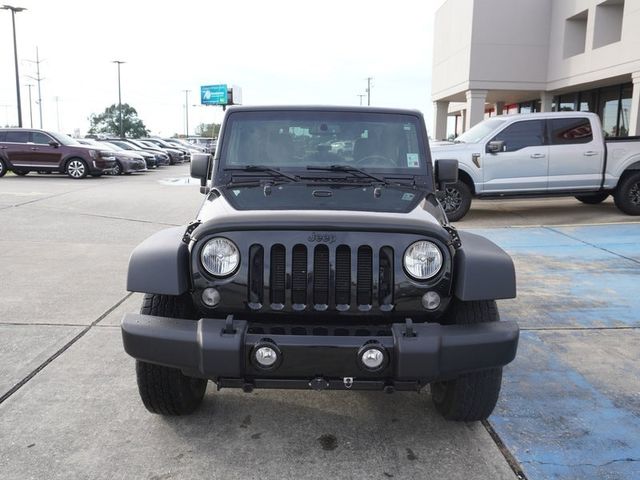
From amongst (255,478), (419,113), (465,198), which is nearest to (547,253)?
(465,198)

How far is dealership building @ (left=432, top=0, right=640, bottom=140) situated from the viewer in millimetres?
20250

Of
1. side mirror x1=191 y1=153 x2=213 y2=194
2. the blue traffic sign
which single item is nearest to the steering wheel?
side mirror x1=191 y1=153 x2=213 y2=194

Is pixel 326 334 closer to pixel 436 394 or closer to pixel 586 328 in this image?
pixel 436 394

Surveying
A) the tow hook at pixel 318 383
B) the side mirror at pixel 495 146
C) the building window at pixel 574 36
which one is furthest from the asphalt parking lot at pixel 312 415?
the building window at pixel 574 36

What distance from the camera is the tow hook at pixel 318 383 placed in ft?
8.98

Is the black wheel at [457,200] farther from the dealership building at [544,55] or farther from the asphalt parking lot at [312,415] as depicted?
the dealership building at [544,55]

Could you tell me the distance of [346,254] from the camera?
9.27ft

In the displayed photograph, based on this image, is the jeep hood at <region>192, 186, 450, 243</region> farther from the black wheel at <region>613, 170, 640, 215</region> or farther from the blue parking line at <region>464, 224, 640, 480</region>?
the black wheel at <region>613, 170, 640, 215</region>

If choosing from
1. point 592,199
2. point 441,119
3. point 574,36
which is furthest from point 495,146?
point 441,119

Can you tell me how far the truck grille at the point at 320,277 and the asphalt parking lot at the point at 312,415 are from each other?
2.69 ft

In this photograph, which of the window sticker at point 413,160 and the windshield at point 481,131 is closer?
the window sticker at point 413,160

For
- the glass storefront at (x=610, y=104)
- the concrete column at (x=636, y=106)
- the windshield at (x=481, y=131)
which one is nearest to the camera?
the windshield at (x=481, y=131)

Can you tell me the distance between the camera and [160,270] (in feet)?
9.29

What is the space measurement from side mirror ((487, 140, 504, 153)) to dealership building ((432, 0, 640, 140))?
1035 centimetres
